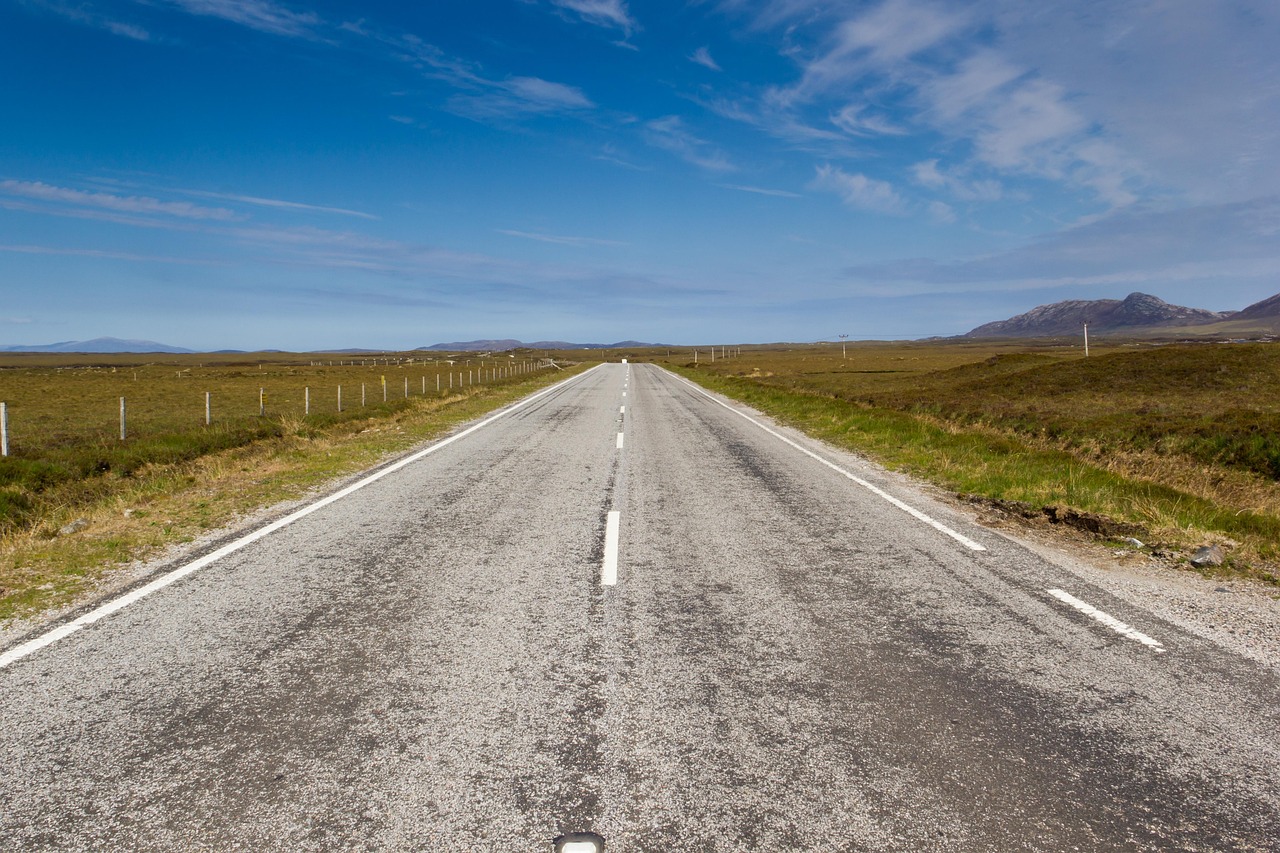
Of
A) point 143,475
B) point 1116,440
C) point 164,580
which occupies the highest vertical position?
point 1116,440

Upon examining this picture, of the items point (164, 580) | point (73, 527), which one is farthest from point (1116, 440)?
point (73, 527)

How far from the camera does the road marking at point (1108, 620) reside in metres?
4.73

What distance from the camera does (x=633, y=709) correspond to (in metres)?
3.74

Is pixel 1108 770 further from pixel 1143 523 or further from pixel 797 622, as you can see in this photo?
pixel 1143 523

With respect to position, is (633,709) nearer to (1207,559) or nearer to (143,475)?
(1207,559)

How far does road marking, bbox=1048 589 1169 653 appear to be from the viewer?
4727 mm

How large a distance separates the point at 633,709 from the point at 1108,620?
3.65 metres

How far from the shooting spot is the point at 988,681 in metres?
4.12

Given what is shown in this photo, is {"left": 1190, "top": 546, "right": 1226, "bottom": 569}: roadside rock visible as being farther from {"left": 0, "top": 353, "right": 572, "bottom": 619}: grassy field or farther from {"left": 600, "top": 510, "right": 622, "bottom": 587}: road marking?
{"left": 0, "top": 353, "right": 572, "bottom": 619}: grassy field

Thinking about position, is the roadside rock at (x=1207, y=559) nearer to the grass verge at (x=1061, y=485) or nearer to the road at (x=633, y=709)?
the grass verge at (x=1061, y=485)

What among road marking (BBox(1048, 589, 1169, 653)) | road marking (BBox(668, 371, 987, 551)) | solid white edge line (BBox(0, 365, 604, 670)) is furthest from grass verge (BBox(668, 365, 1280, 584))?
solid white edge line (BBox(0, 365, 604, 670))

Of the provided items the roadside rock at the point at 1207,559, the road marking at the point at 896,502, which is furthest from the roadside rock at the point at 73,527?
the roadside rock at the point at 1207,559

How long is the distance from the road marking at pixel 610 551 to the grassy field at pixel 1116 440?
16.3 ft

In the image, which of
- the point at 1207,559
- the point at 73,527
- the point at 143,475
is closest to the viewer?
the point at 1207,559
